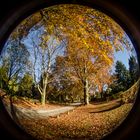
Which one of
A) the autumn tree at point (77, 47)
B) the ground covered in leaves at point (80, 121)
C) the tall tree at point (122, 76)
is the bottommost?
the ground covered in leaves at point (80, 121)

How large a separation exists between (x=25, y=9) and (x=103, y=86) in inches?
57.9

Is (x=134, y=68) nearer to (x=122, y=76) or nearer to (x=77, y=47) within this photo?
(x=122, y=76)

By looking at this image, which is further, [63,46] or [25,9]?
[63,46]

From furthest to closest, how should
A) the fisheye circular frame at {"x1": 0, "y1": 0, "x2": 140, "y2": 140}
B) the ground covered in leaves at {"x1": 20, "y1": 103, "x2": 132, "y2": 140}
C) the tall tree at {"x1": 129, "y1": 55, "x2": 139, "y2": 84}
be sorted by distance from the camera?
the ground covered in leaves at {"x1": 20, "y1": 103, "x2": 132, "y2": 140} → the tall tree at {"x1": 129, "y1": 55, "x2": 139, "y2": 84} → the fisheye circular frame at {"x1": 0, "y1": 0, "x2": 140, "y2": 140}

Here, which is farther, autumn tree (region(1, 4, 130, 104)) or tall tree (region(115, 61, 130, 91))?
tall tree (region(115, 61, 130, 91))

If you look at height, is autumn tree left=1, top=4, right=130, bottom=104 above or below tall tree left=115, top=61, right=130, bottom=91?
above

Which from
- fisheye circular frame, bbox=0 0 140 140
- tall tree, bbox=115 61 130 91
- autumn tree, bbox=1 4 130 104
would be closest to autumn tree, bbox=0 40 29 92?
autumn tree, bbox=1 4 130 104

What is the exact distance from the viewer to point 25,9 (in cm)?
105

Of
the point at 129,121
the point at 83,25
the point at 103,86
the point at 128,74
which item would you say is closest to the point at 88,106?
the point at 103,86

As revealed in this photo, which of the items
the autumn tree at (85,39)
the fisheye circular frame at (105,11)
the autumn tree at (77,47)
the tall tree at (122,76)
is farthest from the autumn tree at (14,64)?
the fisheye circular frame at (105,11)

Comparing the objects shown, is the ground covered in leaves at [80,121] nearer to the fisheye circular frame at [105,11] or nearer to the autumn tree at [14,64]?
the autumn tree at [14,64]

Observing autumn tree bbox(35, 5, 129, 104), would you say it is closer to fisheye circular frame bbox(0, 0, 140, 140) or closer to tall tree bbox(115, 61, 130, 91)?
tall tree bbox(115, 61, 130, 91)

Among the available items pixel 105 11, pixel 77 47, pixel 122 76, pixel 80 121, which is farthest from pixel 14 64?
pixel 105 11

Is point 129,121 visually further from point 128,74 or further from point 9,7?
point 128,74
